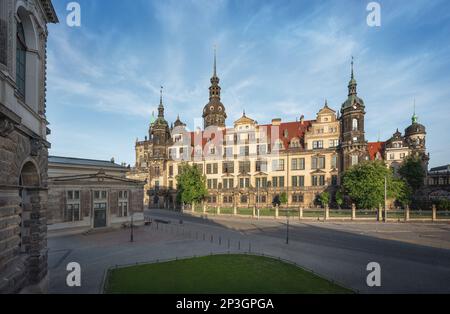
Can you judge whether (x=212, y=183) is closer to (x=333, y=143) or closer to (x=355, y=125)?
(x=333, y=143)

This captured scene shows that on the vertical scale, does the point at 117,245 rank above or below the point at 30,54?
below

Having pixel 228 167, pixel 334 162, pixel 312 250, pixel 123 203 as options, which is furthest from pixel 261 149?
pixel 312 250

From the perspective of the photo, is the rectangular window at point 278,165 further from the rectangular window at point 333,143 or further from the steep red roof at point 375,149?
the steep red roof at point 375,149

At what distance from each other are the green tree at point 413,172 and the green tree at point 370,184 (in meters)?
8.08

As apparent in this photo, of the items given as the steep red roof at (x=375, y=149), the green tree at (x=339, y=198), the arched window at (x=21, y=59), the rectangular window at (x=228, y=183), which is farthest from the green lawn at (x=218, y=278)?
the steep red roof at (x=375, y=149)

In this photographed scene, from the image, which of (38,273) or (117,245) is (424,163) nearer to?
(117,245)

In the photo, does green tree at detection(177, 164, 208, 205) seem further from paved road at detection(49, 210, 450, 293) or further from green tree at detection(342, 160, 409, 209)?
green tree at detection(342, 160, 409, 209)

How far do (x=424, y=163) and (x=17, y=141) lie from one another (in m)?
65.8

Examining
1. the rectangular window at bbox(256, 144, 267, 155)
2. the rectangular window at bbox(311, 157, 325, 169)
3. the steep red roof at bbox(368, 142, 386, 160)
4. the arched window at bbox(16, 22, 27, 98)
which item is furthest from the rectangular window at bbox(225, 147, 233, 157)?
the arched window at bbox(16, 22, 27, 98)

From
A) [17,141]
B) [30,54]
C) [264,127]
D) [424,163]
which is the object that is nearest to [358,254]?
[17,141]

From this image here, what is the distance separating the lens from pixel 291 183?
5394 cm

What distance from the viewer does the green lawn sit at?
41.4ft

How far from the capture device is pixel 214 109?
2598 inches

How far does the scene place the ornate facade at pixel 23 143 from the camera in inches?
331
